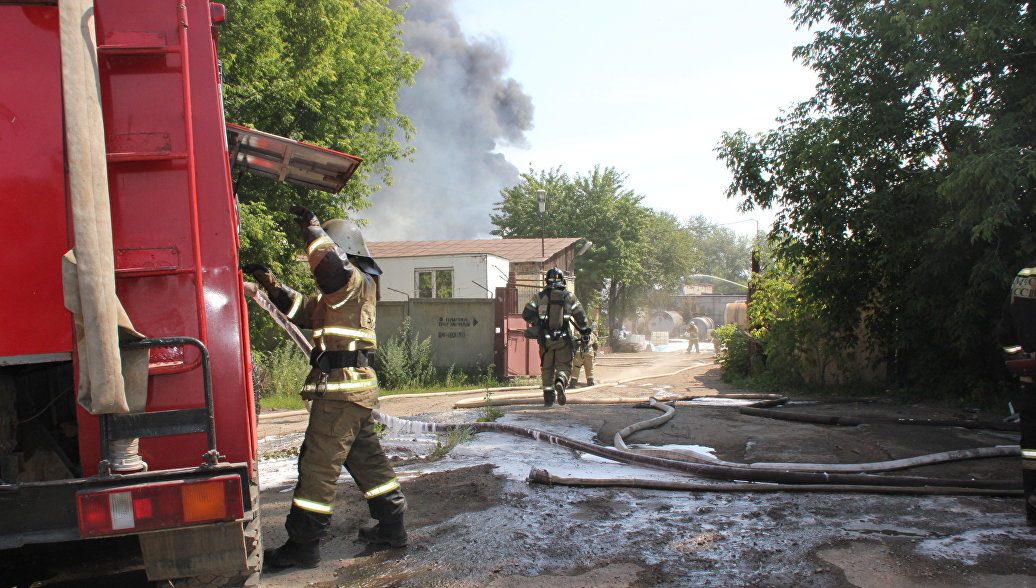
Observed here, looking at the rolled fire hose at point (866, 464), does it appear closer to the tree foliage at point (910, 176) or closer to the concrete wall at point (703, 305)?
the tree foliage at point (910, 176)

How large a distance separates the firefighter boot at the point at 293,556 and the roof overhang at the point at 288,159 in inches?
73.0

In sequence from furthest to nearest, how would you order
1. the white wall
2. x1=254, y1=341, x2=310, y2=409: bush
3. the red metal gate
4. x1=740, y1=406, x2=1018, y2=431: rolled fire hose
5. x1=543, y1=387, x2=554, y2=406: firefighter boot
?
the white wall → the red metal gate → x1=254, y1=341, x2=310, y2=409: bush → x1=543, y1=387, x2=554, y2=406: firefighter boot → x1=740, y1=406, x2=1018, y2=431: rolled fire hose

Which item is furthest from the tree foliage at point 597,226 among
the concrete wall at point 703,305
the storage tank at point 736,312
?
the concrete wall at point 703,305

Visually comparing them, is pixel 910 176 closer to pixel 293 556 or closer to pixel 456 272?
pixel 293 556

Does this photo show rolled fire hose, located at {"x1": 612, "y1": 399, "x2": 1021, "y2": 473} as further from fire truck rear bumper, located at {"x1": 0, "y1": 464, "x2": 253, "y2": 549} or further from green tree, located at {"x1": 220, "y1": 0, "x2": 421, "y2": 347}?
green tree, located at {"x1": 220, "y1": 0, "x2": 421, "y2": 347}

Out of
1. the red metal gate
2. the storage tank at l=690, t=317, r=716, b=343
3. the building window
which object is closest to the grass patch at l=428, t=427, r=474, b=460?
the red metal gate

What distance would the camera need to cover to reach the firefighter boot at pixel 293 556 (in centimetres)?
352

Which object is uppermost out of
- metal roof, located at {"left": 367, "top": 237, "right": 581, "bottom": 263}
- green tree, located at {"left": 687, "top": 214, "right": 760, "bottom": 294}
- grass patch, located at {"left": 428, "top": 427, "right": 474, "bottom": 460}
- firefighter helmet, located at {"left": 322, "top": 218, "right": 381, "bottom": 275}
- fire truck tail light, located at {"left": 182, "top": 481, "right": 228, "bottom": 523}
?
green tree, located at {"left": 687, "top": 214, "right": 760, "bottom": 294}

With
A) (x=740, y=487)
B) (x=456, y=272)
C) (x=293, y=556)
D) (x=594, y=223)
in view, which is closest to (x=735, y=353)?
(x=740, y=487)

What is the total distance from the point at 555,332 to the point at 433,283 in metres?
17.7

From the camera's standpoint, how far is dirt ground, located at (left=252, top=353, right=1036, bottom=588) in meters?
3.23

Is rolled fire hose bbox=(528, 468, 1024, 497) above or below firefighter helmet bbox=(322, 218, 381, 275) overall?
below

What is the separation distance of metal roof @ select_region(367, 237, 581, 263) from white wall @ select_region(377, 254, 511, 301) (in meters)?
0.24

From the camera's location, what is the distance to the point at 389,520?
12.2 ft
